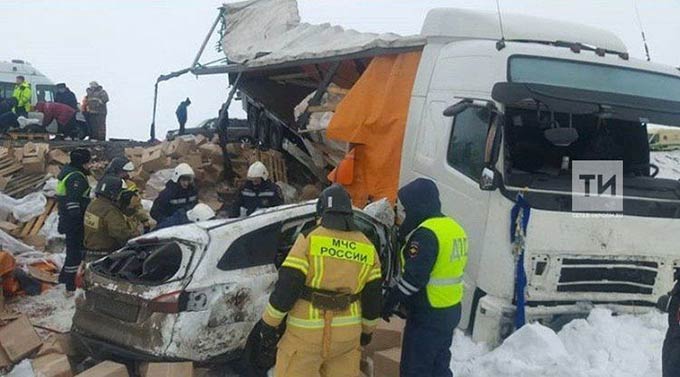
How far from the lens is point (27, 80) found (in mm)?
18312

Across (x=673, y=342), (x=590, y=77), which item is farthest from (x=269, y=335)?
(x=590, y=77)

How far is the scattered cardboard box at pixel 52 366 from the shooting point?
4.23 metres

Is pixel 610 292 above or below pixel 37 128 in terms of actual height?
above

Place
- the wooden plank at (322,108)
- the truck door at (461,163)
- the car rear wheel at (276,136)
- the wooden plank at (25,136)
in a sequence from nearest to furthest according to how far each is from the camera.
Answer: the truck door at (461,163) < the wooden plank at (322,108) < the car rear wheel at (276,136) < the wooden plank at (25,136)

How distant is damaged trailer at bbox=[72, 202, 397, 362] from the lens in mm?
4066

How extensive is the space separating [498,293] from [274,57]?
5460 millimetres

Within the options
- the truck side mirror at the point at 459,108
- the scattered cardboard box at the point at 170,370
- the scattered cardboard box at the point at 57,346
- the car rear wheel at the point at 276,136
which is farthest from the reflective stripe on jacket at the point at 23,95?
the truck side mirror at the point at 459,108

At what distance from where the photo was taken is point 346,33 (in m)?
7.95

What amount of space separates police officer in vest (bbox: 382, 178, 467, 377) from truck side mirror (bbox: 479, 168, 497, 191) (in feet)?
2.21

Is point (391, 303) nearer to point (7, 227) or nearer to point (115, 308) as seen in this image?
point (115, 308)

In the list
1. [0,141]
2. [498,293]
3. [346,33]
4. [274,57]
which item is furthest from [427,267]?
[0,141]

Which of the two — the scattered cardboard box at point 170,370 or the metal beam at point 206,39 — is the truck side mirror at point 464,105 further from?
the metal beam at point 206,39

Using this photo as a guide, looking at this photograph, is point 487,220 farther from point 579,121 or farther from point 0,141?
point 0,141
